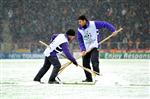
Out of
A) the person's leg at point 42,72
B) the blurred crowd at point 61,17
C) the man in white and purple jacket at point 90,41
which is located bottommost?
the blurred crowd at point 61,17

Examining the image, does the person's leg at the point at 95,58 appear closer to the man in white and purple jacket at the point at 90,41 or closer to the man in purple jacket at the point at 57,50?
the man in white and purple jacket at the point at 90,41

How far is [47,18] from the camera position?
83.7ft

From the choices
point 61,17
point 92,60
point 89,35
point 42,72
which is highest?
point 89,35

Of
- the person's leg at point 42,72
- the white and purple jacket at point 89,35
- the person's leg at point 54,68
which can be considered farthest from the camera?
the white and purple jacket at point 89,35

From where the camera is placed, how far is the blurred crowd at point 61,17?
24.8m

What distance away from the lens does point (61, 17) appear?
83.6 feet

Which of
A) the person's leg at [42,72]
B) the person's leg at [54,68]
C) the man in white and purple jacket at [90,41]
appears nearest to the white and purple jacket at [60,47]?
the person's leg at [54,68]

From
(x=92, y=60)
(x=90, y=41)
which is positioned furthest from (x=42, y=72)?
(x=90, y=41)

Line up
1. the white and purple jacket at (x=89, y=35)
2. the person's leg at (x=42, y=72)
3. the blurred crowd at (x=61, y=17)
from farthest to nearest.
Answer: the blurred crowd at (x=61, y=17), the white and purple jacket at (x=89, y=35), the person's leg at (x=42, y=72)

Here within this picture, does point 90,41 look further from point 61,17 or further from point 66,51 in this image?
point 61,17

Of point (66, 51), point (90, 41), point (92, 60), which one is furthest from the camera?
point (90, 41)

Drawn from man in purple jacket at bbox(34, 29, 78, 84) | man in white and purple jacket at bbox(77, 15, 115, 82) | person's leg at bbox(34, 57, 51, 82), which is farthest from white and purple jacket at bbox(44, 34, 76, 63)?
man in white and purple jacket at bbox(77, 15, 115, 82)

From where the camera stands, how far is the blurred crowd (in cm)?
2480

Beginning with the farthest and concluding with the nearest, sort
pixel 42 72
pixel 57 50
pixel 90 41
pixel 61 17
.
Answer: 1. pixel 61 17
2. pixel 90 41
3. pixel 42 72
4. pixel 57 50
